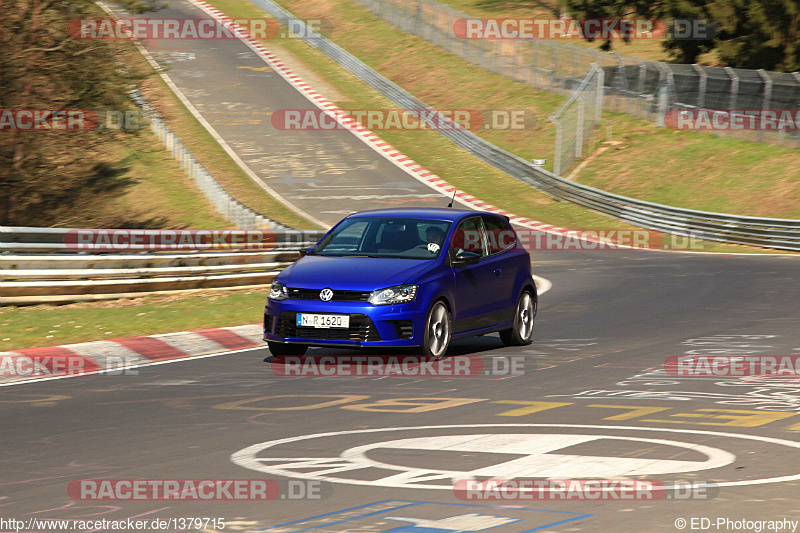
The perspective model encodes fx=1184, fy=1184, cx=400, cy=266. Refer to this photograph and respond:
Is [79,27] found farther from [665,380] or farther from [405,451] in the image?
[405,451]

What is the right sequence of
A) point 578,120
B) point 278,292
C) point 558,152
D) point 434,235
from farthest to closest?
point 578,120 → point 558,152 → point 434,235 → point 278,292

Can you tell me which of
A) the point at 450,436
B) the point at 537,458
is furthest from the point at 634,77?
the point at 537,458

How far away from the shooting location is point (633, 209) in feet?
118

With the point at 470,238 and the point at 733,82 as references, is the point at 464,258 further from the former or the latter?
the point at 733,82

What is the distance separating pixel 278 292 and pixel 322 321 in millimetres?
699

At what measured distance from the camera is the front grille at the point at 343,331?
1215 centimetres

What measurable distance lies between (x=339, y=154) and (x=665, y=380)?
33.8 m

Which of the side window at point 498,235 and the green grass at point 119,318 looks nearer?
the side window at point 498,235

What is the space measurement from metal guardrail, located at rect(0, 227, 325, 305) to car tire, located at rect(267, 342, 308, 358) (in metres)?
5.90

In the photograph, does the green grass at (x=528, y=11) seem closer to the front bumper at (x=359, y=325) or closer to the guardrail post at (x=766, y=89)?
the guardrail post at (x=766, y=89)

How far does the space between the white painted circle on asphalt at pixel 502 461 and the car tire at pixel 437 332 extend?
365 cm

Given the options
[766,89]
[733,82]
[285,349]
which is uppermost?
[733,82]

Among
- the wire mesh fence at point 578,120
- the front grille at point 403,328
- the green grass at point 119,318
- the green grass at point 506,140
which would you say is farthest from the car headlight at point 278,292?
the wire mesh fence at point 578,120

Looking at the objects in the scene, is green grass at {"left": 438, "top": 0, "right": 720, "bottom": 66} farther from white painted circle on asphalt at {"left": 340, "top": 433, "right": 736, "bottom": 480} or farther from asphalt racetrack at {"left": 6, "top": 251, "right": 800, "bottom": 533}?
white painted circle on asphalt at {"left": 340, "top": 433, "right": 736, "bottom": 480}
